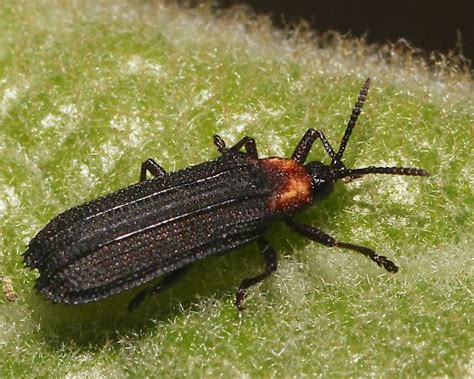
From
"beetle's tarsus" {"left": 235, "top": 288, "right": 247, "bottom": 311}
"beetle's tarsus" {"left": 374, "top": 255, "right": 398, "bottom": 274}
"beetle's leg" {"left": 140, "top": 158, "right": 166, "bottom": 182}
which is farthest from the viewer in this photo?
"beetle's leg" {"left": 140, "top": 158, "right": 166, "bottom": 182}

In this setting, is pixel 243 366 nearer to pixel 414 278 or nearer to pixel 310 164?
pixel 414 278

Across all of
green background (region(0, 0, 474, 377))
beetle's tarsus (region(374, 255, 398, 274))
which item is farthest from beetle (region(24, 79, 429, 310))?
green background (region(0, 0, 474, 377))

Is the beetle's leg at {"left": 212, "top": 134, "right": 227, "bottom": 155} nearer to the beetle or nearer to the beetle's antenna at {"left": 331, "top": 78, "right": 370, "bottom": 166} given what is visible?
the beetle

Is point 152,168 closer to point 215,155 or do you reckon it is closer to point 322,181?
point 215,155

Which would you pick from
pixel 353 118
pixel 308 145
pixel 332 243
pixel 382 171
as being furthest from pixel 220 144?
pixel 382 171

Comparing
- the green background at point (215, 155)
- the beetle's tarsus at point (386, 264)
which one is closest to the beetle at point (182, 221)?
the beetle's tarsus at point (386, 264)

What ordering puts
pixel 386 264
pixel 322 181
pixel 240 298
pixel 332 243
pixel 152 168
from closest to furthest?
1. pixel 386 264
2. pixel 240 298
3. pixel 332 243
4. pixel 152 168
5. pixel 322 181
